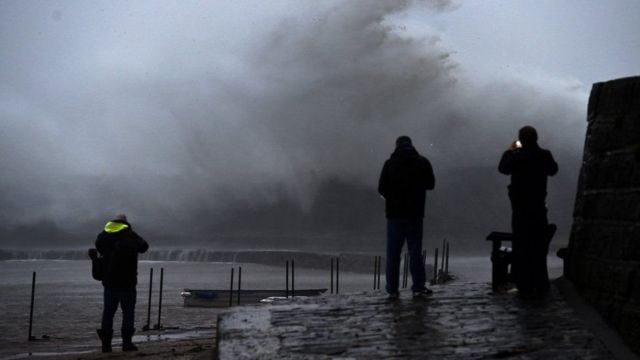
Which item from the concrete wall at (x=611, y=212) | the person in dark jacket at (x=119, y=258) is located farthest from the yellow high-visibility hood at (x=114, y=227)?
the concrete wall at (x=611, y=212)

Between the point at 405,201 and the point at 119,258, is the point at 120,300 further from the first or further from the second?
the point at 405,201

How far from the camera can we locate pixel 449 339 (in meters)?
9.38

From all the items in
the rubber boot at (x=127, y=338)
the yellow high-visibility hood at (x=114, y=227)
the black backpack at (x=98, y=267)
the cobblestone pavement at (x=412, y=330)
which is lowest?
the rubber boot at (x=127, y=338)

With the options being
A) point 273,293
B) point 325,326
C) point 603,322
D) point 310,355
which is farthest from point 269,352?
point 273,293

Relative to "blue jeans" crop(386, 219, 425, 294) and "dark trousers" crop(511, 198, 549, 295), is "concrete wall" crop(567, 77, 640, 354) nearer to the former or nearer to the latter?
"dark trousers" crop(511, 198, 549, 295)

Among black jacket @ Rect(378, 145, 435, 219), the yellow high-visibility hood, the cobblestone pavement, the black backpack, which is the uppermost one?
black jacket @ Rect(378, 145, 435, 219)

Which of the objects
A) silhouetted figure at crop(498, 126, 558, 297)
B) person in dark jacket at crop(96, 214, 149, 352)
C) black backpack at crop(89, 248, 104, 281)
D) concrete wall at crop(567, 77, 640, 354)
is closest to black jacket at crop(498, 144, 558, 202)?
silhouetted figure at crop(498, 126, 558, 297)

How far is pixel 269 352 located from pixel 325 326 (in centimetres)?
134

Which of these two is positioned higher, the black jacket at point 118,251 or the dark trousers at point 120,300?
the black jacket at point 118,251

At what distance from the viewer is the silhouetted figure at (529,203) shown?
11516mm

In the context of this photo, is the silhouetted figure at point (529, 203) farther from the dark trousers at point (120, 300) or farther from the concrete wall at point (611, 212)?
the dark trousers at point (120, 300)

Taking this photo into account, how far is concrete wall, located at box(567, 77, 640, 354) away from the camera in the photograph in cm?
958

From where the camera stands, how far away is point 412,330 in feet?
32.4

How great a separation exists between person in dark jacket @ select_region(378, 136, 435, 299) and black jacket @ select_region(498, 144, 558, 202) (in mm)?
1203
